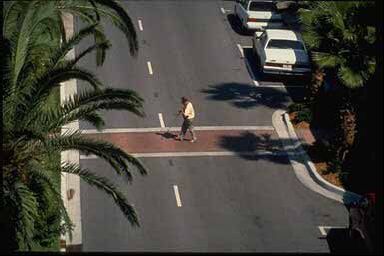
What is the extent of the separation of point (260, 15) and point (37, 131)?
21.5 m

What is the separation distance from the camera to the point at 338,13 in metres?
23.8

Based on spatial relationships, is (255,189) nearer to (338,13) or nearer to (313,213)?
(313,213)

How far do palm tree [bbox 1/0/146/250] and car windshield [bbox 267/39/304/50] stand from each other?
14521 mm

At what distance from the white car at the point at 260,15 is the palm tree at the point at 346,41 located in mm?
11276

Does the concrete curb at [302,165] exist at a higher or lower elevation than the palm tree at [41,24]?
lower

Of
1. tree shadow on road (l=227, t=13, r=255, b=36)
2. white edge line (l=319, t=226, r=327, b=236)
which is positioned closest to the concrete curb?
white edge line (l=319, t=226, r=327, b=236)

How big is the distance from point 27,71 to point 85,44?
54.6 feet

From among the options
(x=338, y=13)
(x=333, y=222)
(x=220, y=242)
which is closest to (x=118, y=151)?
(x=220, y=242)

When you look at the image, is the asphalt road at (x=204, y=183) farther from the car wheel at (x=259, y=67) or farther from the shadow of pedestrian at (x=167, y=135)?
the shadow of pedestrian at (x=167, y=135)

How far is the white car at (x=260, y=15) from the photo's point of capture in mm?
36312

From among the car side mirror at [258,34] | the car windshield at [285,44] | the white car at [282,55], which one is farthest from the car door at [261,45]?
the car windshield at [285,44]

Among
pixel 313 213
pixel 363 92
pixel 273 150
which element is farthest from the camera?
pixel 273 150

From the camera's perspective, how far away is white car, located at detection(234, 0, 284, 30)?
→ 3631 cm

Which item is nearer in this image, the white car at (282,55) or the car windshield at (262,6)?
the white car at (282,55)
